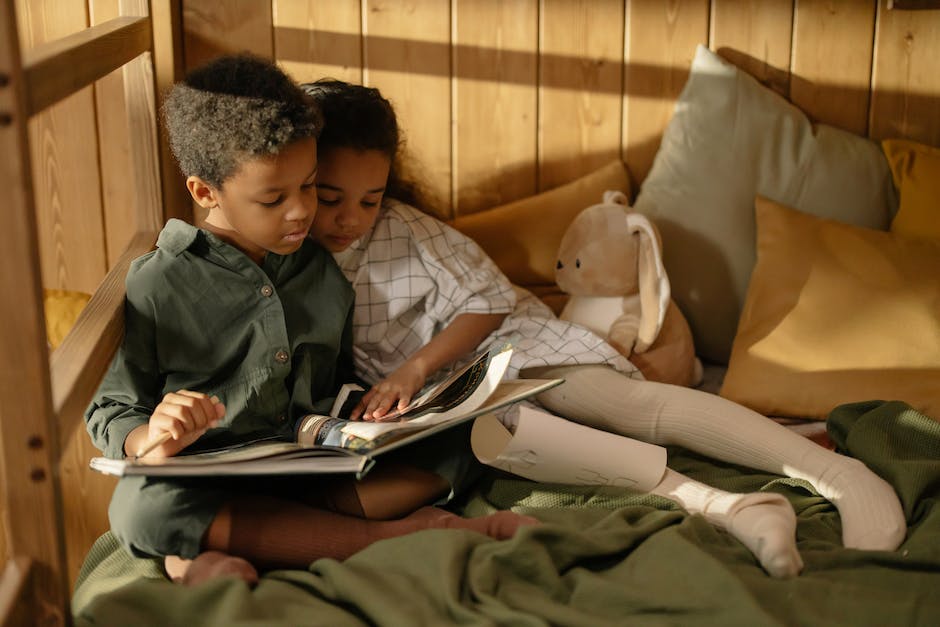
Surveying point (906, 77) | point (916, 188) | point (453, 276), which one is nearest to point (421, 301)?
point (453, 276)

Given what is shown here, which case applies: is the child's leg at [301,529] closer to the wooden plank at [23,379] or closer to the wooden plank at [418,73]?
the wooden plank at [23,379]

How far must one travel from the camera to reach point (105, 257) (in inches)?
64.8

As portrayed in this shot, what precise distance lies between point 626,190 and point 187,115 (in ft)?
2.55

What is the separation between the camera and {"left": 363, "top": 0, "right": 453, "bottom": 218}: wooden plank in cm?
161

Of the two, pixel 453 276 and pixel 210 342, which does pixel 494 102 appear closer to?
pixel 453 276

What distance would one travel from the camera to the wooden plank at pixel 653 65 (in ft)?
5.38

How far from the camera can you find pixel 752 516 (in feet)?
3.53

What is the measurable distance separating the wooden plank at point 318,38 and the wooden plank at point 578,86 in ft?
0.97

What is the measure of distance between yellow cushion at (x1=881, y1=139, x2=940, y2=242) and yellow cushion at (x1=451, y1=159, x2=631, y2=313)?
0.43 meters

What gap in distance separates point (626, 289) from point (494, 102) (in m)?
0.40

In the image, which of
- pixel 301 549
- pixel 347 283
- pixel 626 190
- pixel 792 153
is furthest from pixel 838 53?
pixel 301 549

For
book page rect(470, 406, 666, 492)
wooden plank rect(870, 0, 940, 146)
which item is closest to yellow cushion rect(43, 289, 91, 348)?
book page rect(470, 406, 666, 492)

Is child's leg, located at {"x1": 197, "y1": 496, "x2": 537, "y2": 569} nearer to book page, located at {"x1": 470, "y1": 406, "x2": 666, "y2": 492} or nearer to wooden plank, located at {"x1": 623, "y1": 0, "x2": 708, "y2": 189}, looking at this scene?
book page, located at {"x1": 470, "y1": 406, "x2": 666, "y2": 492}

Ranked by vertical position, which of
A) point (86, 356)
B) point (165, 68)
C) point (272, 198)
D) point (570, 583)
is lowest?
point (570, 583)
